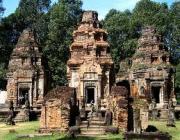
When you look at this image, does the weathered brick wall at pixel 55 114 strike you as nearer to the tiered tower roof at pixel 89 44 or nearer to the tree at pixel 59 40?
the tiered tower roof at pixel 89 44

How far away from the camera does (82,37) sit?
32000mm

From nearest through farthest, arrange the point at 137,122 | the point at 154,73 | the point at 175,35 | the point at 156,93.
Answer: the point at 137,122 → the point at 154,73 → the point at 156,93 → the point at 175,35

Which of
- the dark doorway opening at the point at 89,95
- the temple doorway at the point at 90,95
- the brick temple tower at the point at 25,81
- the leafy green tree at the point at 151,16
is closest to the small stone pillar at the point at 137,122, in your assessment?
the temple doorway at the point at 90,95

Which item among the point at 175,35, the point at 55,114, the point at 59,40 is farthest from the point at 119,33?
the point at 55,114

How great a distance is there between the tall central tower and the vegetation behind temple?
13524 millimetres

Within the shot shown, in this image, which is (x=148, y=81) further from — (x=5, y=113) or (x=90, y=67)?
(x=5, y=113)

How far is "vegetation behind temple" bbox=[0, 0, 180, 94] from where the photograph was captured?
4628 centimetres

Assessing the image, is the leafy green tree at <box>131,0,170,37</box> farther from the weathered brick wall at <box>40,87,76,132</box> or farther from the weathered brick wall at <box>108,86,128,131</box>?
the weathered brick wall at <box>40,87,76,132</box>

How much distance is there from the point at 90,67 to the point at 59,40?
16.8m

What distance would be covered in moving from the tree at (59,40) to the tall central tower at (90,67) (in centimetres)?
1344

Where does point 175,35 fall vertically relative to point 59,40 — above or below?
above

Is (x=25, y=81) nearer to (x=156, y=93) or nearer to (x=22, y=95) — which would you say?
(x=22, y=95)

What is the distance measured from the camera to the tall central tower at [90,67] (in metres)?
30.3

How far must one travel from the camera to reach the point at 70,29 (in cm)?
4688
